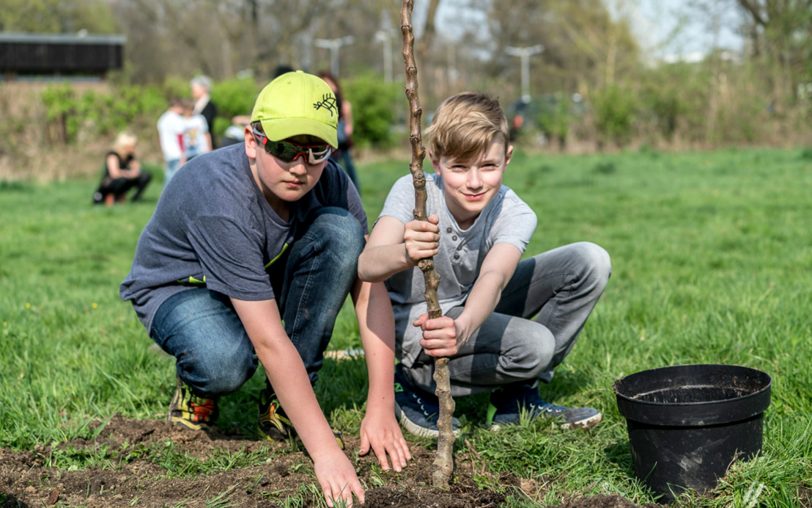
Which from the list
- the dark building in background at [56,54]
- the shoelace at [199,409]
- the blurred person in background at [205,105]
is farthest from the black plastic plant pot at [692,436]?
the dark building in background at [56,54]

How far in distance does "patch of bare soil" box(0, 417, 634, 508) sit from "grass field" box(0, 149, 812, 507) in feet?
0.22

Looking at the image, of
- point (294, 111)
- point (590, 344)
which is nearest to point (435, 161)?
point (294, 111)

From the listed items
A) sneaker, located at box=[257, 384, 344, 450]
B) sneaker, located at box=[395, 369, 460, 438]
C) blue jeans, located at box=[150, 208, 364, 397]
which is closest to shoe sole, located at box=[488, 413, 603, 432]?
sneaker, located at box=[395, 369, 460, 438]

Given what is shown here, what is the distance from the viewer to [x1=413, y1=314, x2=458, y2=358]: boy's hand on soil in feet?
8.32

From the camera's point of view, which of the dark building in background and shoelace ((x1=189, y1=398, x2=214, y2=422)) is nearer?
shoelace ((x1=189, y1=398, x2=214, y2=422))

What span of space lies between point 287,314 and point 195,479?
705 mm

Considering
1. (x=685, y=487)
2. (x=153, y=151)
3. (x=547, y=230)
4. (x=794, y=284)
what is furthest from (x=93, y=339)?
(x=153, y=151)

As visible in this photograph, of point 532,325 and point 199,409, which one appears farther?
point 199,409

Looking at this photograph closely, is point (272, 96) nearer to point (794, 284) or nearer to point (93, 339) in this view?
point (93, 339)

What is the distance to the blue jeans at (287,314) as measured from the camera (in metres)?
3.13

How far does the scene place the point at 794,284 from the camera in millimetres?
5523

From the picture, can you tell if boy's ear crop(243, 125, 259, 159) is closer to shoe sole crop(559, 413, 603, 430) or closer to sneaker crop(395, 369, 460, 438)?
sneaker crop(395, 369, 460, 438)

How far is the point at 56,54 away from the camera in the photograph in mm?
37750

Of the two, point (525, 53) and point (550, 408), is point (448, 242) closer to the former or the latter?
point (550, 408)
